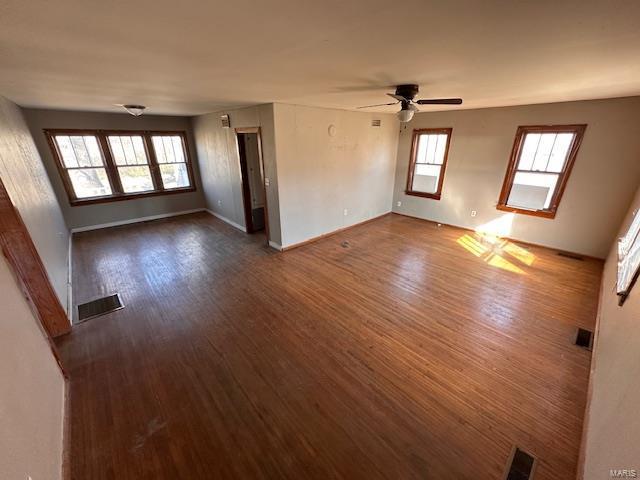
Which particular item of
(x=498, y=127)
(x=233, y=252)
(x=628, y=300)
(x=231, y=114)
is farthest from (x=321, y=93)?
(x=498, y=127)

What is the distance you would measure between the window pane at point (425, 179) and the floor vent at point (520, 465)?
5.35m

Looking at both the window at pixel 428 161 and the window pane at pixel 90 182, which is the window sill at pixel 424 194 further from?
the window pane at pixel 90 182

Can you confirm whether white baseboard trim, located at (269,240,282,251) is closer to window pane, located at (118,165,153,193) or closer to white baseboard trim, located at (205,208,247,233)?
white baseboard trim, located at (205,208,247,233)

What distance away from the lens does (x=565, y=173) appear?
4.14 metres

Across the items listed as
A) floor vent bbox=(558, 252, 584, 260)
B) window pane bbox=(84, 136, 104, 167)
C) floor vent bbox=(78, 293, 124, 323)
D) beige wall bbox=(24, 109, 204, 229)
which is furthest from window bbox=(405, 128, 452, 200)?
window pane bbox=(84, 136, 104, 167)

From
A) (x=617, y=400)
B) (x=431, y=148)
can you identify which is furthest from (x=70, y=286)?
(x=431, y=148)

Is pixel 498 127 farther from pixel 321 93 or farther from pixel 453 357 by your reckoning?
pixel 453 357

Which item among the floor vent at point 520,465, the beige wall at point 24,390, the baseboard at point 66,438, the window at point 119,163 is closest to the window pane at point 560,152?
the floor vent at point 520,465

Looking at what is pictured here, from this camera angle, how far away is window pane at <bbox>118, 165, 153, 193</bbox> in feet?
18.9

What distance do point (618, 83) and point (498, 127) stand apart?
7.19ft

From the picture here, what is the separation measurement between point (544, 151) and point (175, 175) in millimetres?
7941

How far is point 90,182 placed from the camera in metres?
5.42

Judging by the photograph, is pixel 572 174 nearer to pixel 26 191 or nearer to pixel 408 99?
pixel 408 99

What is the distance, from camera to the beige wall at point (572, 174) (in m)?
3.69
